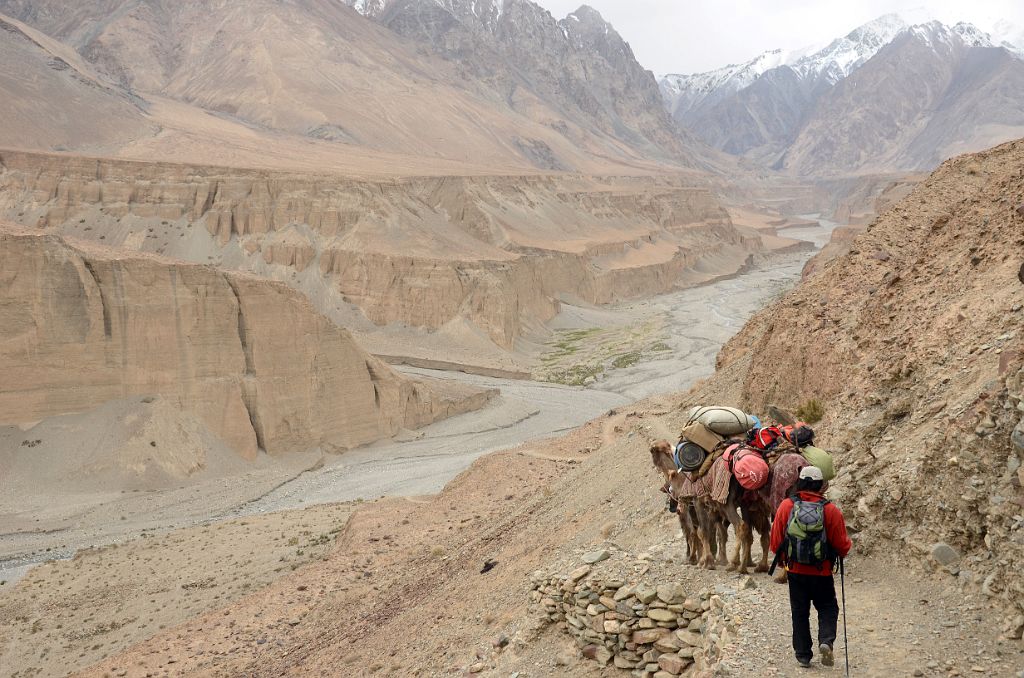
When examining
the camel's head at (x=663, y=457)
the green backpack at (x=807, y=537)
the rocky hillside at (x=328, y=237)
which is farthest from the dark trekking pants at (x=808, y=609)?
the rocky hillside at (x=328, y=237)

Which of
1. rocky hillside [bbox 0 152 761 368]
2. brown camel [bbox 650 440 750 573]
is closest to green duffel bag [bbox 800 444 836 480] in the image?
brown camel [bbox 650 440 750 573]

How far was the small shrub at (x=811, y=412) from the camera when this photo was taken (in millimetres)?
11750

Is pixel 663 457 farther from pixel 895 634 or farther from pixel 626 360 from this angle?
pixel 626 360

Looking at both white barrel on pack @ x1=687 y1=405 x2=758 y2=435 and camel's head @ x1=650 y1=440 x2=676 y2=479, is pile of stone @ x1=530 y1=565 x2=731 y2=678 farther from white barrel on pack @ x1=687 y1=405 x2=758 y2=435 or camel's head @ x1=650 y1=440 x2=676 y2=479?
white barrel on pack @ x1=687 y1=405 x2=758 y2=435

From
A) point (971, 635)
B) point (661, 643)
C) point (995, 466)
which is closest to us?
point (971, 635)

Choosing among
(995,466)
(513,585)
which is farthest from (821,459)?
(513,585)

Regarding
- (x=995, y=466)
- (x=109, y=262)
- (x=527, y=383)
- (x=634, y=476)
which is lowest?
(x=527, y=383)

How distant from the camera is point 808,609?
659 centimetres

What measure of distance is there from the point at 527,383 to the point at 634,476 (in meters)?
36.1

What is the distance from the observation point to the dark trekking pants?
6.55 metres

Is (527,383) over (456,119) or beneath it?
beneath

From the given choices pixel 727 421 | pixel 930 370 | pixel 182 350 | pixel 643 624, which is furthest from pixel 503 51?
pixel 643 624

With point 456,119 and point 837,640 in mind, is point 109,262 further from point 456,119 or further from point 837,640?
point 456,119

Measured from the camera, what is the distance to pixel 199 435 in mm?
31031
